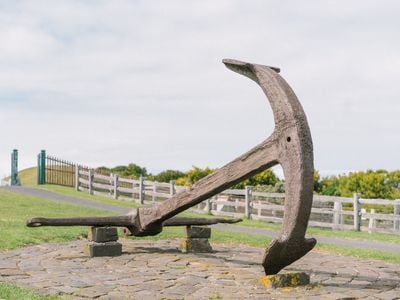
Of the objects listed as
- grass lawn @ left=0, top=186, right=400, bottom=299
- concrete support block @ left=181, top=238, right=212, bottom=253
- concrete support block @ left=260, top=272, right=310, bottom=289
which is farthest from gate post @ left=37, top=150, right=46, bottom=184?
concrete support block @ left=260, top=272, right=310, bottom=289

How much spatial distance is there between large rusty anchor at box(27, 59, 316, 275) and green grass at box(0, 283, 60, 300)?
2.05 metres

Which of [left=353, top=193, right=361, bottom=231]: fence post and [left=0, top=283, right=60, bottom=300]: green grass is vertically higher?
[left=353, top=193, right=361, bottom=231]: fence post

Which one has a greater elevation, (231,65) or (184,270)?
(231,65)

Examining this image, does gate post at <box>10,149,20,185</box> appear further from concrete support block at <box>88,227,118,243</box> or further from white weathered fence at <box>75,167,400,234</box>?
concrete support block at <box>88,227,118,243</box>

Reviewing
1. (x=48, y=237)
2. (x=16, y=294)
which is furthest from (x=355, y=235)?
(x=16, y=294)

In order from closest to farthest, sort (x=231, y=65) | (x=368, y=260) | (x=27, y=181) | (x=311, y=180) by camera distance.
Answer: (x=311, y=180) < (x=231, y=65) < (x=368, y=260) < (x=27, y=181)

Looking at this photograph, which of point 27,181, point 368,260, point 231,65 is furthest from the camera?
point 27,181

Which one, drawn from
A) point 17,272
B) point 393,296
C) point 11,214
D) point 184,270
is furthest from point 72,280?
point 11,214

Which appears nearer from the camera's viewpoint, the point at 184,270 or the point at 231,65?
the point at 231,65

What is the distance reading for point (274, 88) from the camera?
571 centimetres

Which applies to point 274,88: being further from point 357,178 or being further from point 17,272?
point 357,178

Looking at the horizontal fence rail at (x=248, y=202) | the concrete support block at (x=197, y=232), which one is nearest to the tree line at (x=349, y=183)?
the horizontal fence rail at (x=248, y=202)

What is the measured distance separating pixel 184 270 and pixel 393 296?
251 centimetres

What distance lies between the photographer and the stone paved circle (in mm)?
5852
